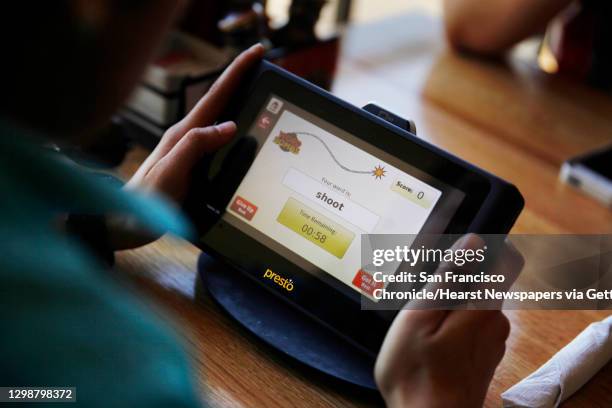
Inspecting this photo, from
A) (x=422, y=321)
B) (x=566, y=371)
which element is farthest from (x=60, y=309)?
(x=566, y=371)

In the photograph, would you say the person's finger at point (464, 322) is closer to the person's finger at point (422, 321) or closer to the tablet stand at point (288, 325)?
the person's finger at point (422, 321)

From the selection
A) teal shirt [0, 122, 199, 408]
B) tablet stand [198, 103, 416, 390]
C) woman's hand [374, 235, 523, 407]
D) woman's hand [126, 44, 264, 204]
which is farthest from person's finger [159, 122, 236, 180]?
teal shirt [0, 122, 199, 408]

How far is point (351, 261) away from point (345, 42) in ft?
3.24

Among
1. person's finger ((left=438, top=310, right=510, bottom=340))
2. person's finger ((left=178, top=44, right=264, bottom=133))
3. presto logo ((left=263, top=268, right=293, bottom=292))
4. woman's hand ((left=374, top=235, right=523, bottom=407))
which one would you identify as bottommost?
presto logo ((left=263, top=268, right=293, bottom=292))

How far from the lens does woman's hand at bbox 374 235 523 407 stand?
2.57 feet

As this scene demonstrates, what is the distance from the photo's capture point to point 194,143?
3.15 feet

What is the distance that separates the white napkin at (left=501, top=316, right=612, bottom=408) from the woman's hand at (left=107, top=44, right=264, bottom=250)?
0.46 m

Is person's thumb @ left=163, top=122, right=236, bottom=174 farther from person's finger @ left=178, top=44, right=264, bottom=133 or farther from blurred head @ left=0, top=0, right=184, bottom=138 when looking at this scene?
blurred head @ left=0, top=0, right=184, bottom=138

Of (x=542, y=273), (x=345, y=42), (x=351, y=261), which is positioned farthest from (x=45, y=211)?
(x=345, y=42)

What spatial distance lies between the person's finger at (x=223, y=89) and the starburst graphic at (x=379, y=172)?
0.22m

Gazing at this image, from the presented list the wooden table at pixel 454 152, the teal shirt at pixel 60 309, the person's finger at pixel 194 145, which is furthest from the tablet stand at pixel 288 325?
the teal shirt at pixel 60 309

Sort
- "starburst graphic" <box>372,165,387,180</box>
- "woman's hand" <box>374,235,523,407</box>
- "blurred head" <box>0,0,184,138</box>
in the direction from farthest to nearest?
1. "starburst graphic" <box>372,165,387,180</box>
2. "woman's hand" <box>374,235,523,407</box>
3. "blurred head" <box>0,0,184,138</box>

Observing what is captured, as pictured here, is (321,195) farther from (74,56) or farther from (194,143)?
(74,56)

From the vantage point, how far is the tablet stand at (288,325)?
34.5 inches
